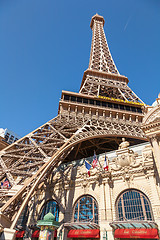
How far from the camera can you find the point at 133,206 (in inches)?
712

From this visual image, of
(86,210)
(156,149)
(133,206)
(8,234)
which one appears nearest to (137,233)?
(133,206)

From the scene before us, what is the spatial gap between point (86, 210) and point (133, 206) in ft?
18.1

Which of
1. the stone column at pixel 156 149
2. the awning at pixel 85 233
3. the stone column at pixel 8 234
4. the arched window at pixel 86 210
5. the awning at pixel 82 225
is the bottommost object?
the stone column at pixel 8 234

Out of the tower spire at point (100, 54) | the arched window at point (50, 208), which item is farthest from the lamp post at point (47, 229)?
the tower spire at point (100, 54)

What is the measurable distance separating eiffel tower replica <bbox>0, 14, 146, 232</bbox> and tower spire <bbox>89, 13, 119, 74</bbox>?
10170mm

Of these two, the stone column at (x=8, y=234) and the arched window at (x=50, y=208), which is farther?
the arched window at (x=50, y=208)

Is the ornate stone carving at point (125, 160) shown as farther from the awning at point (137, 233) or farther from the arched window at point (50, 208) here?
the arched window at point (50, 208)

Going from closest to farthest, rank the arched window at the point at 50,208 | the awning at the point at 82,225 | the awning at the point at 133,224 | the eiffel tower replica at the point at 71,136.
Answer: the awning at the point at 133,224 → the eiffel tower replica at the point at 71,136 → the awning at the point at 82,225 → the arched window at the point at 50,208

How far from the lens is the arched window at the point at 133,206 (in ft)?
56.3

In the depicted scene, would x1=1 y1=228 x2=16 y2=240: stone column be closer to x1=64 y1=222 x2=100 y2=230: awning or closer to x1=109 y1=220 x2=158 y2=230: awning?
x1=64 y1=222 x2=100 y2=230: awning

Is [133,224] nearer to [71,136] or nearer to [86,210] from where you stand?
[86,210]

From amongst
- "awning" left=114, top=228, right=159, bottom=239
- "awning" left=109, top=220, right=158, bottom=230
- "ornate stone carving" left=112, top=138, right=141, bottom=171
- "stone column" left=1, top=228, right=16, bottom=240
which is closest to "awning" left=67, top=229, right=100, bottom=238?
"awning" left=109, top=220, right=158, bottom=230

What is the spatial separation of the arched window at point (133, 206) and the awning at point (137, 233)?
1.51 meters

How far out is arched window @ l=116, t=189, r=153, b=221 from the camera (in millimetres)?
→ 17172
